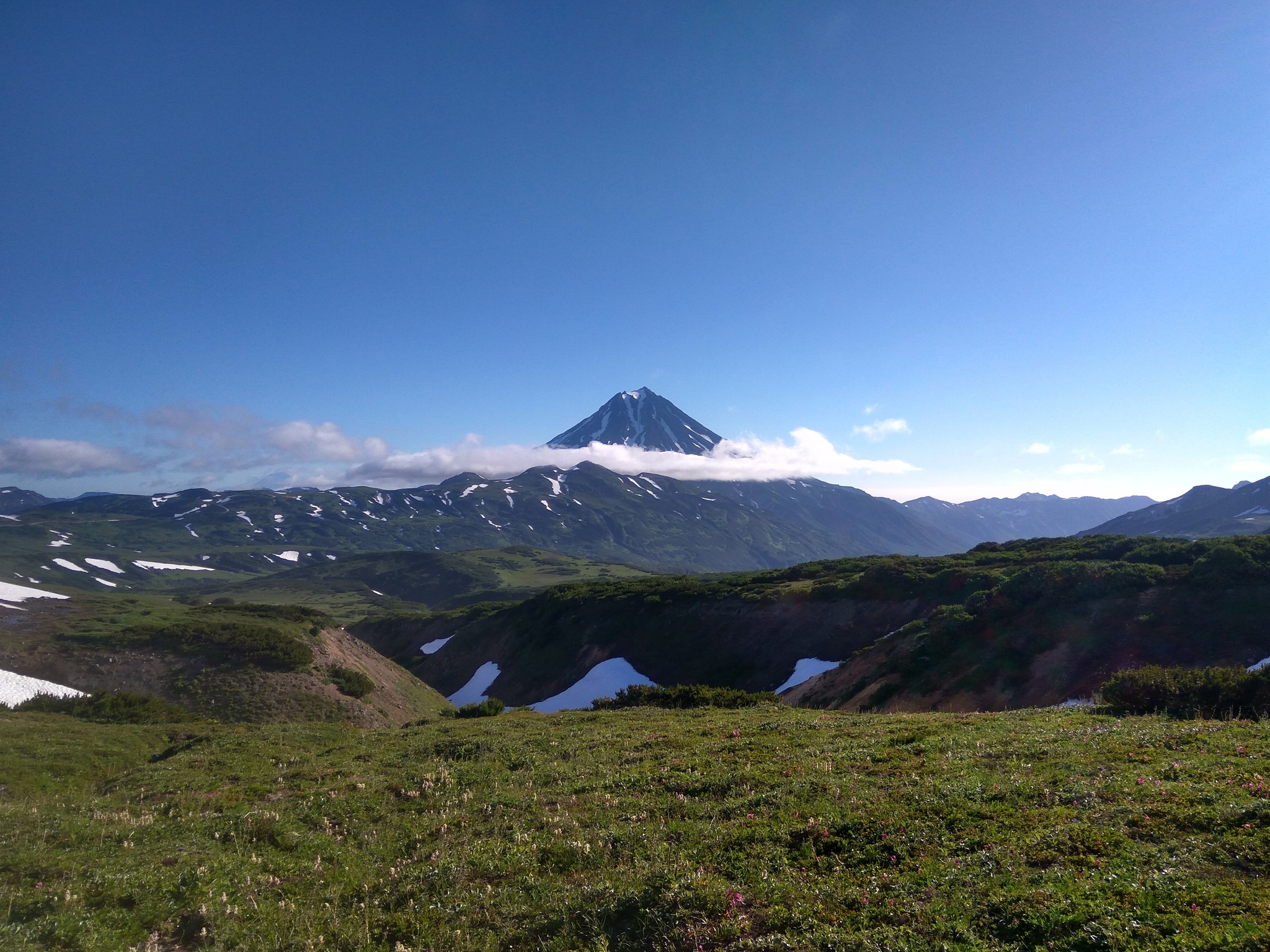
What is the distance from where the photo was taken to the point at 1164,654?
1116 inches

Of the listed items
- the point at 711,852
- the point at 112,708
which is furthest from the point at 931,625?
the point at 112,708

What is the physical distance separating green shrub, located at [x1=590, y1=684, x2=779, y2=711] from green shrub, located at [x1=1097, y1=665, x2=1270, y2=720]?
54.6ft

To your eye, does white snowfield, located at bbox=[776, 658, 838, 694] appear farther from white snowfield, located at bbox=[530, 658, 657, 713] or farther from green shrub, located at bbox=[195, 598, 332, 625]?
green shrub, located at bbox=[195, 598, 332, 625]

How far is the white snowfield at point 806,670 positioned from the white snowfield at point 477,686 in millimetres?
38207

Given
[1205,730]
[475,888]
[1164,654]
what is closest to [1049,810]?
[1205,730]

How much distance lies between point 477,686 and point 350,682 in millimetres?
31440

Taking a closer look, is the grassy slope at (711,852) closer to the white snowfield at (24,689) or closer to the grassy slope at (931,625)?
the grassy slope at (931,625)

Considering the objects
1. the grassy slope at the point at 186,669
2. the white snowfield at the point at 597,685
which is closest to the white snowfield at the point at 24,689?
the grassy slope at the point at 186,669

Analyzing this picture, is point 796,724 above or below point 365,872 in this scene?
below

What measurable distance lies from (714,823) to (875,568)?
5090cm

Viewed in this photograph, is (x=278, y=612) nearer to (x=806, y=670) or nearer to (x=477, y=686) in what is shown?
(x=477, y=686)

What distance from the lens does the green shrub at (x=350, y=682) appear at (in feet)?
140

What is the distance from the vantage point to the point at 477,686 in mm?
72812

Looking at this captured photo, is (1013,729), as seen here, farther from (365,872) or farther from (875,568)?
(875,568)
